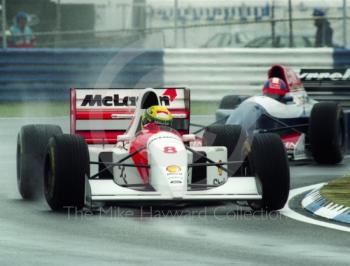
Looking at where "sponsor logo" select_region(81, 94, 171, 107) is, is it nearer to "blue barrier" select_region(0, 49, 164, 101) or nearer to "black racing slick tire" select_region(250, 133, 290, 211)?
"black racing slick tire" select_region(250, 133, 290, 211)

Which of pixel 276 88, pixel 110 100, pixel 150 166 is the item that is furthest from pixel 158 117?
pixel 276 88

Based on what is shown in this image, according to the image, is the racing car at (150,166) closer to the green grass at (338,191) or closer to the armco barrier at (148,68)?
the green grass at (338,191)

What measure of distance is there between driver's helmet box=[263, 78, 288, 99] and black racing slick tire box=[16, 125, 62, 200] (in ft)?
18.0

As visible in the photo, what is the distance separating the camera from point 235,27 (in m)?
28.7

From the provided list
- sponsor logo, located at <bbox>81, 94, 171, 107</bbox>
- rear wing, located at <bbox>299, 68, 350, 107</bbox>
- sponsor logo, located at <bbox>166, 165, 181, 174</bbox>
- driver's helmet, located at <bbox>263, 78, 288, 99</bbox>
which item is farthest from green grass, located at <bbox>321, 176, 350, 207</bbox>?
rear wing, located at <bbox>299, 68, 350, 107</bbox>

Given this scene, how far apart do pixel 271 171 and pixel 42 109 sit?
14.1 meters

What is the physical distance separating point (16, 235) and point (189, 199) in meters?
1.71

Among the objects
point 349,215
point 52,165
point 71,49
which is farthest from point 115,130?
point 71,49

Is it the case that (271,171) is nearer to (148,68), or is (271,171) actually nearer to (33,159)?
(33,159)

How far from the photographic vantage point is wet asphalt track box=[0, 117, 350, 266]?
379 inches

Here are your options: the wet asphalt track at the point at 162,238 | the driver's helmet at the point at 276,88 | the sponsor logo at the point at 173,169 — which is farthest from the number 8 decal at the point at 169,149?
the driver's helmet at the point at 276,88

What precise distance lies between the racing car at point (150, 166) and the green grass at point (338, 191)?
78 cm

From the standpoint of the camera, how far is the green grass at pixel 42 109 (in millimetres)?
25172

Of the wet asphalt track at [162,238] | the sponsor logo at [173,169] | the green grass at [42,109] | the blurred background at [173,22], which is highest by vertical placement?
the blurred background at [173,22]
